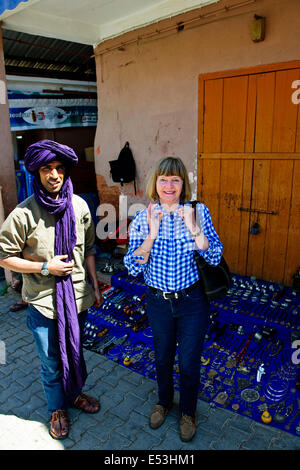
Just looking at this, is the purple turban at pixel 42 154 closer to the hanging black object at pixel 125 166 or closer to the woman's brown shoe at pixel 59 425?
the woman's brown shoe at pixel 59 425

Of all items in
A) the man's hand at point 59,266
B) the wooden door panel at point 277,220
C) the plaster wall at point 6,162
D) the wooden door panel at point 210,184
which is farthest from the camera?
the plaster wall at point 6,162

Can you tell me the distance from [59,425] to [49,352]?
64cm

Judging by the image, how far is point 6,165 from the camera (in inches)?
220

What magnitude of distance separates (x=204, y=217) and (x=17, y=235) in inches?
51.5

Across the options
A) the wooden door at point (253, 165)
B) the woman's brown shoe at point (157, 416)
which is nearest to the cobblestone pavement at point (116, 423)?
the woman's brown shoe at point (157, 416)

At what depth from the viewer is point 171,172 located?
93.5 inches

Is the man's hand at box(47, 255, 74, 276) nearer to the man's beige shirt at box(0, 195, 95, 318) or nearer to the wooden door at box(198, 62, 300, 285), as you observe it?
the man's beige shirt at box(0, 195, 95, 318)

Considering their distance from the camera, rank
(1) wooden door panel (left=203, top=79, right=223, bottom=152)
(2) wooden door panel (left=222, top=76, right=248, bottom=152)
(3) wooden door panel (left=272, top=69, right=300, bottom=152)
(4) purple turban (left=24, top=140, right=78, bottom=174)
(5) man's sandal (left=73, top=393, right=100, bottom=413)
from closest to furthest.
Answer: (4) purple turban (left=24, top=140, right=78, bottom=174), (5) man's sandal (left=73, top=393, right=100, bottom=413), (3) wooden door panel (left=272, top=69, right=300, bottom=152), (2) wooden door panel (left=222, top=76, right=248, bottom=152), (1) wooden door panel (left=203, top=79, right=223, bottom=152)

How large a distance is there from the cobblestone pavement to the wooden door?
235cm

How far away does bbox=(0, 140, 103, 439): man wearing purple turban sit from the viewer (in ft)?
7.95

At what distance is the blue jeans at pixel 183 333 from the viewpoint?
2475 mm

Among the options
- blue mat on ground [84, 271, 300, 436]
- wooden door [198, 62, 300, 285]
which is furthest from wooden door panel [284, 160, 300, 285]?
blue mat on ground [84, 271, 300, 436]

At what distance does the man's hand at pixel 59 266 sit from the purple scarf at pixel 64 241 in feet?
0.21

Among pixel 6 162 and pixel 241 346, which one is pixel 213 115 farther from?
pixel 6 162
